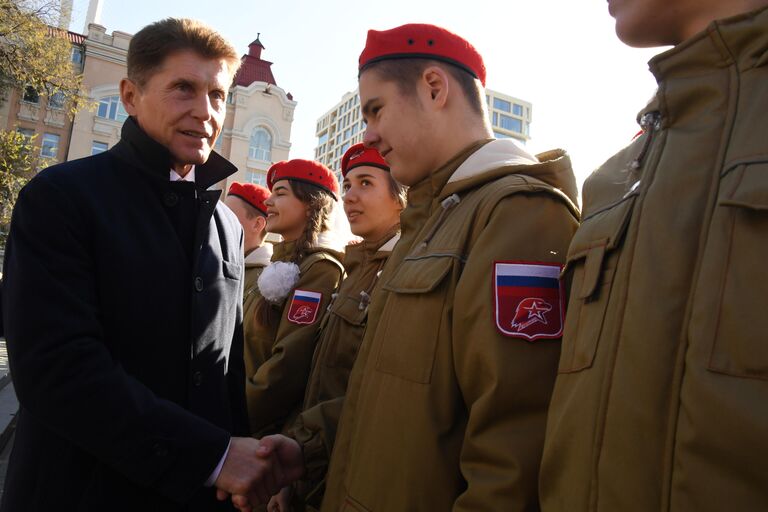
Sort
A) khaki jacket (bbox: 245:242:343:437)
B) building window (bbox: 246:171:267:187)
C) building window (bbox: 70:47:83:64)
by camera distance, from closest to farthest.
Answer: khaki jacket (bbox: 245:242:343:437) → building window (bbox: 70:47:83:64) → building window (bbox: 246:171:267:187)

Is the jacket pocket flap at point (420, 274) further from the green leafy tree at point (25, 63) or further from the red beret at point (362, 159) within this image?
the green leafy tree at point (25, 63)

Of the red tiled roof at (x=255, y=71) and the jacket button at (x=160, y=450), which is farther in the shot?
the red tiled roof at (x=255, y=71)

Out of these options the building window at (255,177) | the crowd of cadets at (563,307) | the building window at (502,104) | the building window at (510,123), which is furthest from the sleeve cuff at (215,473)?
the building window at (502,104)

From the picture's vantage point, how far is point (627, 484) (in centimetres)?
86

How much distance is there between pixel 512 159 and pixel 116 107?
98.0ft

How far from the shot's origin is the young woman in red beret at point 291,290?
8.80 ft

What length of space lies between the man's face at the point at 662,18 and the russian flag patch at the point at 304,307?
7.14ft

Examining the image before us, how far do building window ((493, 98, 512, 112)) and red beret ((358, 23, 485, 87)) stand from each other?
251 feet

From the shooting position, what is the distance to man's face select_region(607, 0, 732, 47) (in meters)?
1.04

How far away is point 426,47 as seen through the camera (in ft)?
6.31

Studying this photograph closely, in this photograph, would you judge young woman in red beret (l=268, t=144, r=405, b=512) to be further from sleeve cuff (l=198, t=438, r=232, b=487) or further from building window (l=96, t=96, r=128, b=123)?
building window (l=96, t=96, r=128, b=123)

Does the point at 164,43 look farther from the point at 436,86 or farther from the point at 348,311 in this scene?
the point at 348,311

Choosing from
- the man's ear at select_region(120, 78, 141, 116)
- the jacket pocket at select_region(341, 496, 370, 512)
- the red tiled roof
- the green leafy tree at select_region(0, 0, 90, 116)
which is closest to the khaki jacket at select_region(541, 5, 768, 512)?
the jacket pocket at select_region(341, 496, 370, 512)

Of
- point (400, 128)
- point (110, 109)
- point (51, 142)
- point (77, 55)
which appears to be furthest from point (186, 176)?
point (77, 55)
